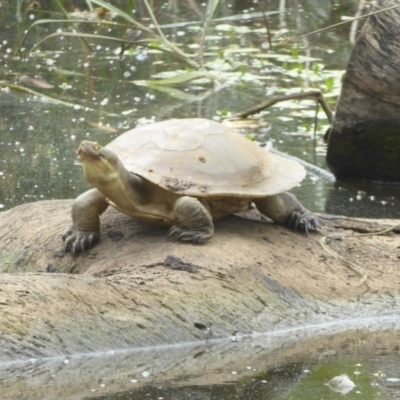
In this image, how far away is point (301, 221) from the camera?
4.65 metres

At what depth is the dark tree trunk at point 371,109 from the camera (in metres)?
6.01

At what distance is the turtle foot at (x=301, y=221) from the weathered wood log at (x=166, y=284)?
49 millimetres

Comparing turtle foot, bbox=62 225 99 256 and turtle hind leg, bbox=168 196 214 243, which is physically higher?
turtle hind leg, bbox=168 196 214 243

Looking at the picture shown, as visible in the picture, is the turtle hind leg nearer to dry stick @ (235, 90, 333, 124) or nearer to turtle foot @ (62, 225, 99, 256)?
turtle foot @ (62, 225, 99, 256)

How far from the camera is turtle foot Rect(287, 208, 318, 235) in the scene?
4.65m

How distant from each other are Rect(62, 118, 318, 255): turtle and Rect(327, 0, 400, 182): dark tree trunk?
5.42ft

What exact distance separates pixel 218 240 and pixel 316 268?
16.8 inches

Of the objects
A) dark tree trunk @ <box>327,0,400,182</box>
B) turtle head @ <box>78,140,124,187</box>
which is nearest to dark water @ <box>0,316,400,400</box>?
turtle head @ <box>78,140,124,187</box>

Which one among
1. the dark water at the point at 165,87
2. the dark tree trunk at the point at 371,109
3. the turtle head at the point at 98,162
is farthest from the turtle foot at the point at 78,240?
the dark tree trunk at the point at 371,109

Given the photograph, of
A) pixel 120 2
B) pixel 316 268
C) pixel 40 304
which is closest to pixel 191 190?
pixel 316 268

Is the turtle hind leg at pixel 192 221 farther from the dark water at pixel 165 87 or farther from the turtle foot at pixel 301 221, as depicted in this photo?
the dark water at pixel 165 87

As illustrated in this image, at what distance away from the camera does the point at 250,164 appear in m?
4.50

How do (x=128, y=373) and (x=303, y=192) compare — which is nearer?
(x=128, y=373)

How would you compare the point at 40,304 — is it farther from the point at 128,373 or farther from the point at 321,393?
the point at 321,393
